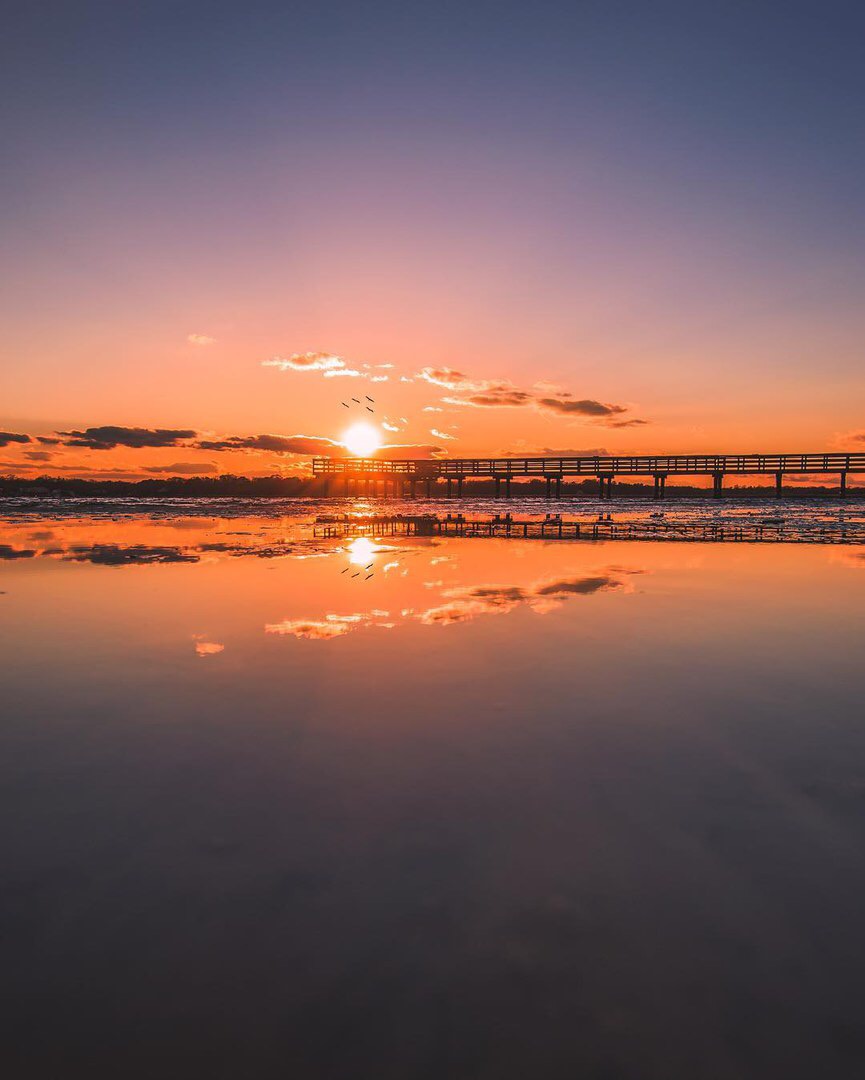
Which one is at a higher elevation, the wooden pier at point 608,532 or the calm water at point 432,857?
the wooden pier at point 608,532

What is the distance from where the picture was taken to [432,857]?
2857 millimetres

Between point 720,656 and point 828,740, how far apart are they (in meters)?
2.05

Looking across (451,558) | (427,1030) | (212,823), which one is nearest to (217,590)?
(451,558)

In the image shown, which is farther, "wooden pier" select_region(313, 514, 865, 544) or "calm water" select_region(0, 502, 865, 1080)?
"wooden pier" select_region(313, 514, 865, 544)

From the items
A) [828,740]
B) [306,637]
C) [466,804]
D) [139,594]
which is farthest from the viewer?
[139,594]

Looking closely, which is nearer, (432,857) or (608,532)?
(432,857)

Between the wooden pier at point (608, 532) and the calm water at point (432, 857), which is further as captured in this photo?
the wooden pier at point (608, 532)

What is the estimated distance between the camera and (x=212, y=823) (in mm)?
3162

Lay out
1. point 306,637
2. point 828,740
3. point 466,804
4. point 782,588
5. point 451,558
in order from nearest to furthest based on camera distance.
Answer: point 466,804 < point 828,740 < point 306,637 < point 782,588 < point 451,558

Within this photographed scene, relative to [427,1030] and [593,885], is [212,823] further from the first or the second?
[593,885]

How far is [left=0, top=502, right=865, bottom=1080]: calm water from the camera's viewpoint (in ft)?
6.48

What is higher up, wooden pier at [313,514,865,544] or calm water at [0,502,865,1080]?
wooden pier at [313,514,865,544]

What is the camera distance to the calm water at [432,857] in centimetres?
197

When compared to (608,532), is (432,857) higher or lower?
lower
